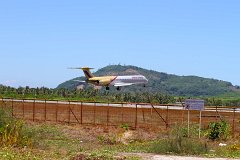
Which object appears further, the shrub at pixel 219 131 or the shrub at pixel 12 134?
the shrub at pixel 219 131

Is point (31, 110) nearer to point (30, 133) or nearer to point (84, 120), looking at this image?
point (84, 120)

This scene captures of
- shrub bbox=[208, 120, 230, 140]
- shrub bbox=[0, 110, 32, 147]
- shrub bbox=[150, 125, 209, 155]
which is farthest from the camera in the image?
shrub bbox=[208, 120, 230, 140]

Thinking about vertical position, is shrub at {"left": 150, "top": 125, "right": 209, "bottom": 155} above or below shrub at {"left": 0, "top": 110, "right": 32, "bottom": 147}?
below

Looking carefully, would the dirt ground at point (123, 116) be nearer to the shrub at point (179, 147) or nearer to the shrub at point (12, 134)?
the shrub at point (179, 147)

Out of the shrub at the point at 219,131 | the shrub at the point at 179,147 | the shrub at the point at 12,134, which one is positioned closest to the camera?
the shrub at the point at 12,134

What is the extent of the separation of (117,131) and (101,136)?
2416 mm

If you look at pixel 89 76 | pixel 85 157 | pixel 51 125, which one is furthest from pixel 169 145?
pixel 89 76

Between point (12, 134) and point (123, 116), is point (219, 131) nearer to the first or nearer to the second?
point (123, 116)

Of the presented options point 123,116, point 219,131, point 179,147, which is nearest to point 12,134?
point 179,147

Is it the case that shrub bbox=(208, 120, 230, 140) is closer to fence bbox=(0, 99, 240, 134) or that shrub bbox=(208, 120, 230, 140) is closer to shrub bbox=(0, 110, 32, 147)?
fence bbox=(0, 99, 240, 134)

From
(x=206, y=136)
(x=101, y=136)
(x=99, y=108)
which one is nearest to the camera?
(x=206, y=136)

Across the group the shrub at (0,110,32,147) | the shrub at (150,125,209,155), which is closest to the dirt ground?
the shrub at (150,125,209,155)

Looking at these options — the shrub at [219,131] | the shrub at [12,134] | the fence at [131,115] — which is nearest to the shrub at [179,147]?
the shrub at [12,134]

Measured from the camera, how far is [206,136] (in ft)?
118
